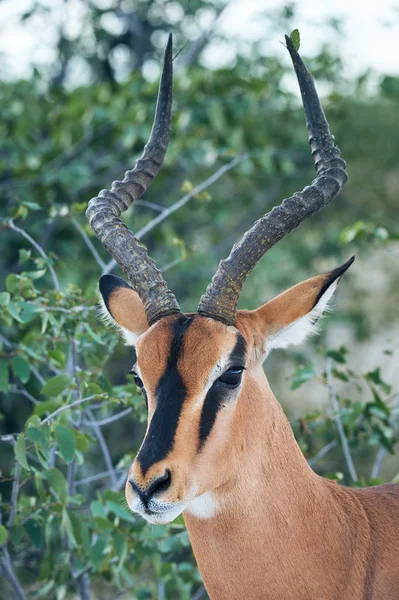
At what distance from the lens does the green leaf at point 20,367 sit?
5465 millimetres

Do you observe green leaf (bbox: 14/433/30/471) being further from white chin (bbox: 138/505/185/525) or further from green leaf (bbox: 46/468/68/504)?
white chin (bbox: 138/505/185/525)

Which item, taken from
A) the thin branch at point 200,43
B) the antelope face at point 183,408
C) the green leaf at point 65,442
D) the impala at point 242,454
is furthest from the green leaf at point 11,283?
the thin branch at point 200,43

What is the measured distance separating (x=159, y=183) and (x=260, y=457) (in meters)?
8.75

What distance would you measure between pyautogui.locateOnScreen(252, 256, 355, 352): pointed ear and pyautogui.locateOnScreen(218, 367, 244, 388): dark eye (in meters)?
0.39

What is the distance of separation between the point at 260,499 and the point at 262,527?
128 mm

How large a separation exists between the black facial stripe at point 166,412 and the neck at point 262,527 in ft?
1.25

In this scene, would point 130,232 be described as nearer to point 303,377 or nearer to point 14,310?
point 14,310

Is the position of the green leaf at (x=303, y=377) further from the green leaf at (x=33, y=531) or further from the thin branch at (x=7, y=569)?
the thin branch at (x=7, y=569)

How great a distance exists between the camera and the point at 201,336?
400cm

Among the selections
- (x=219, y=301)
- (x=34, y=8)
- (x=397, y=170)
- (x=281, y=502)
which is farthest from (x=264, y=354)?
(x=397, y=170)

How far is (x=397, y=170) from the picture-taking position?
1830 cm

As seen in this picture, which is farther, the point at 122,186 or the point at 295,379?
the point at 295,379

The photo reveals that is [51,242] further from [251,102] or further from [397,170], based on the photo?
[397,170]

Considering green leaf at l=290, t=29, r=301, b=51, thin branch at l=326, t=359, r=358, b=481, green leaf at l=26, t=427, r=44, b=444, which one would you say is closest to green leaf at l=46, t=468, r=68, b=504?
green leaf at l=26, t=427, r=44, b=444
